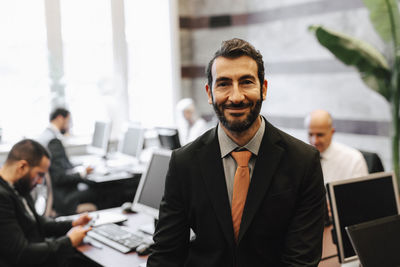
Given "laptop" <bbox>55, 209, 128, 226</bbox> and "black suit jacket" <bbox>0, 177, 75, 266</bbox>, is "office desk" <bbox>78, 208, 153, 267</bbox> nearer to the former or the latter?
"black suit jacket" <bbox>0, 177, 75, 266</bbox>

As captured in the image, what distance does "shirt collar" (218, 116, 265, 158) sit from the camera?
1.53 m

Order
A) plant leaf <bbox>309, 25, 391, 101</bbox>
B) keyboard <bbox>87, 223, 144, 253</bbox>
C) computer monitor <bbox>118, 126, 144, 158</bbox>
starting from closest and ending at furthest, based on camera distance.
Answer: keyboard <bbox>87, 223, 144, 253</bbox> → plant leaf <bbox>309, 25, 391, 101</bbox> → computer monitor <bbox>118, 126, 144, 158</bbox>

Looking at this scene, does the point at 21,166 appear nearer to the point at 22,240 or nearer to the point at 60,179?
the point at 22,240

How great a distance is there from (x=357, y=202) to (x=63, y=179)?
3342 millimetres

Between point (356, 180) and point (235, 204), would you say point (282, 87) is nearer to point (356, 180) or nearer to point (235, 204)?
point (356, 180)

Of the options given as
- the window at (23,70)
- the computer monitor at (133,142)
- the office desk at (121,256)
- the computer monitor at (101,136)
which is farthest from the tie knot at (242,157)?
the window at (23,70)

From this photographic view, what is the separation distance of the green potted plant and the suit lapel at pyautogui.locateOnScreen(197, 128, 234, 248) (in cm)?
275

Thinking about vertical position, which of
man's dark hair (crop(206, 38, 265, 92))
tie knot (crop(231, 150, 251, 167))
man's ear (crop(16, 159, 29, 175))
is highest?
man's dark hair (crop(206, 38, 265, 92))

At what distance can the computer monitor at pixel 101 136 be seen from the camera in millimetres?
5520

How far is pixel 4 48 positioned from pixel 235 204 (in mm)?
5255

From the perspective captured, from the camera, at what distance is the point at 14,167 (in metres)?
2.49

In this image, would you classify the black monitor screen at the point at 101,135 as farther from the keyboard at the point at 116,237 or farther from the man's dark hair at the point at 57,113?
the keyboard at the point at 116,237

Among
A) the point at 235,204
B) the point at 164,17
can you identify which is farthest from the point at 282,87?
the point at 235,204

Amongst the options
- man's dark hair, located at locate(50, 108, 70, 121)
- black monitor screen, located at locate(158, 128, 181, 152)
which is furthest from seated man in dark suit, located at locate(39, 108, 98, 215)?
black monitor screen, located at locate(158, 128, 181, 152)
